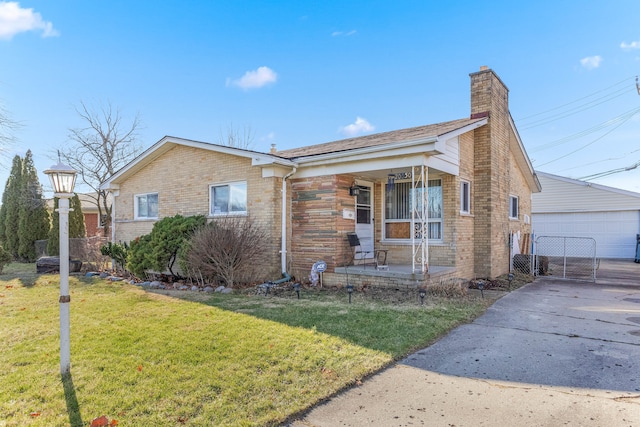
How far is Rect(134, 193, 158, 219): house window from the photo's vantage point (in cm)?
1315

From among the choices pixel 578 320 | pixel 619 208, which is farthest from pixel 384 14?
pixel 619 208

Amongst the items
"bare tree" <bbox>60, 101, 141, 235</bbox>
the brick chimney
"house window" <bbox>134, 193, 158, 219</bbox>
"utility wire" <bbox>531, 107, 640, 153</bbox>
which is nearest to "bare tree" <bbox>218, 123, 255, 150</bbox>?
"bare tree" <bbox>60, 101, 141, 235</bbox>

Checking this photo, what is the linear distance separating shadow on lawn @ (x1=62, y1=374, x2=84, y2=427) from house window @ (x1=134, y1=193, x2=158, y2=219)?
9994 millimetres

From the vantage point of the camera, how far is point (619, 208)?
18875mm

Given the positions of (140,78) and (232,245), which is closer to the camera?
(232,245)

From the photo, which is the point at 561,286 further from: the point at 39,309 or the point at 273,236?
the point at 39,309

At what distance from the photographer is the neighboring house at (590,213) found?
1875 cm

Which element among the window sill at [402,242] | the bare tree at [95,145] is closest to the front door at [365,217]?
the window sill at [402,242]

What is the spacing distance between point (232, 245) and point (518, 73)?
13211mm

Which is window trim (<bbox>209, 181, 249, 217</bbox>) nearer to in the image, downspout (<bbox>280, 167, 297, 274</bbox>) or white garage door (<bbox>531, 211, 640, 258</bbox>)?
downspout (<bbox>280, 167, 297, 274</bbox>)

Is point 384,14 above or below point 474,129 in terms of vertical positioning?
above

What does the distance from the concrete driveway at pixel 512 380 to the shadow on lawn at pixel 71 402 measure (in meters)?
1.72

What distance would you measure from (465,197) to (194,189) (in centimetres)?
805

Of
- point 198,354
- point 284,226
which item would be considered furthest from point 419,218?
point 198,354
